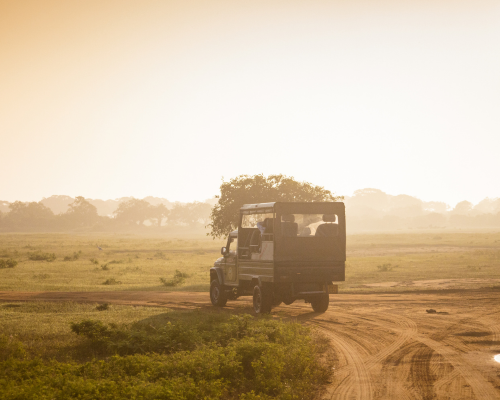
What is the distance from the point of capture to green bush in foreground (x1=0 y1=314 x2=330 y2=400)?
8.02m

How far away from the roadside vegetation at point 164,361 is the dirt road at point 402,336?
896mm

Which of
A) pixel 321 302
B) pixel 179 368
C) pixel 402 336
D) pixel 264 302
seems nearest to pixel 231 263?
pixel 264 302

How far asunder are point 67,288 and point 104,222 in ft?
561

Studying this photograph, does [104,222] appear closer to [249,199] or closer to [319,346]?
[249,199]

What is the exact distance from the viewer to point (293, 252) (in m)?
16.2

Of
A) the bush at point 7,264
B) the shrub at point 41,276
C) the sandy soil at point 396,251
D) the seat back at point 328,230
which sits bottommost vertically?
the shrub at point 41,276

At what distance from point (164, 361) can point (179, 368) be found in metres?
0.76

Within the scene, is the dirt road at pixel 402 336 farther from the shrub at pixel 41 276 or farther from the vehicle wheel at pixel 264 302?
the shrub at pixel 41 276

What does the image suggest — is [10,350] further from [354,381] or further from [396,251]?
[396,251]

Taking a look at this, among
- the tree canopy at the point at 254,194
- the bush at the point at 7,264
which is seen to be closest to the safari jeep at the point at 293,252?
the tree canopy at the point at 254,194

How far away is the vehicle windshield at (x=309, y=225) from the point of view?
16297 millimetres

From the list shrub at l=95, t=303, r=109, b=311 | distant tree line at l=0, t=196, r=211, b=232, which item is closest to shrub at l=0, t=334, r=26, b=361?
shrub at l=95, t=303, r=109, b=311

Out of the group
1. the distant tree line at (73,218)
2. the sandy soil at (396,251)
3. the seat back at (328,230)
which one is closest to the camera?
the seat back at (328,230)

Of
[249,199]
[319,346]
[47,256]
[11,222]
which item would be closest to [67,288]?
[249,199]
